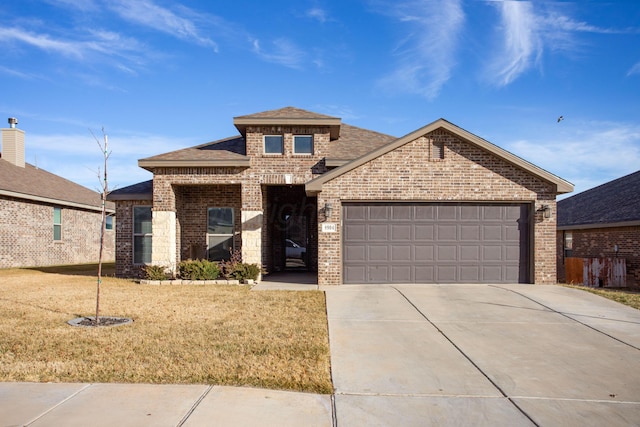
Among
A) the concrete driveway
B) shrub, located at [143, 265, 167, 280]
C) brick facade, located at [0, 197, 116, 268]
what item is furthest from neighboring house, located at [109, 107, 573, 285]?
brick facade, located at [0, 197, 116, 268]

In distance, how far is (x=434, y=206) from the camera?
45.5 ft

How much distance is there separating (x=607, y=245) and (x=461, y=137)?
10.5 metres

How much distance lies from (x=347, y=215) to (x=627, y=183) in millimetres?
16413

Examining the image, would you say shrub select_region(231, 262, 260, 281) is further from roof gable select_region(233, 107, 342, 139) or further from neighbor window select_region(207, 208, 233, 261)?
roof gable select_region(233, 107, 342, 139)

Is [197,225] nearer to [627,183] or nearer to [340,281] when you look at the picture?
[340,281]

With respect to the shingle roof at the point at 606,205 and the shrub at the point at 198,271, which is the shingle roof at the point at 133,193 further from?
the shingle roof at the point at 606,205

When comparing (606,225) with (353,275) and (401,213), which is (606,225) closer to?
(401,213)

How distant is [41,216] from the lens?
2366cm

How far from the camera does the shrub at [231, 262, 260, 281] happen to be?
14.5 m

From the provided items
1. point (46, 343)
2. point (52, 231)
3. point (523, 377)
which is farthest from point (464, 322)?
point (52, 231)

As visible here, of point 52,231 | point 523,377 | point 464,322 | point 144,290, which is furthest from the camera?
point 52,231

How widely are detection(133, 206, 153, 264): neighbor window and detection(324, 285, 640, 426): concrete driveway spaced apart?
8.80 metres

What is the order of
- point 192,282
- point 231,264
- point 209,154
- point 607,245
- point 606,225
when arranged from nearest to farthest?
point 192,282 → point 231,264 → point 209,154 → point 606,225 → point 607,245

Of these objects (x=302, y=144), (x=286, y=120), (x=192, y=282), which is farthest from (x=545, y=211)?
(x=192, y=282)
